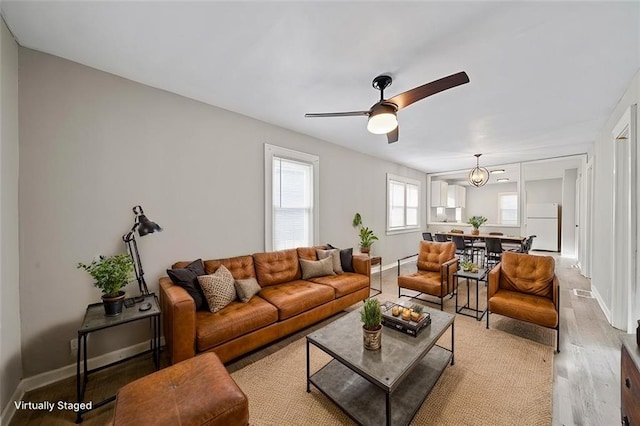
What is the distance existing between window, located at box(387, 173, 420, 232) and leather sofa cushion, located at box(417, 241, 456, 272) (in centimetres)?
202

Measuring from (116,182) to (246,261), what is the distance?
5.17 feet

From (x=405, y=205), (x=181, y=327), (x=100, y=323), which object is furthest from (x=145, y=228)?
(x=405, y=205)

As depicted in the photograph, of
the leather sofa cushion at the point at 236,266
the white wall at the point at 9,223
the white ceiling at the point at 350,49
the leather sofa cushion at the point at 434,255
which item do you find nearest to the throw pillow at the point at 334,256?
the leather sofa cushion at the point at 236,266

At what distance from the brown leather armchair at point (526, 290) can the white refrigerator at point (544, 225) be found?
727cm

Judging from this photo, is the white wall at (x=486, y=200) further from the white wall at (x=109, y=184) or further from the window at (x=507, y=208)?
the white wall at (x=109, y=184)

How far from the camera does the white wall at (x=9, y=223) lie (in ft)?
5.60

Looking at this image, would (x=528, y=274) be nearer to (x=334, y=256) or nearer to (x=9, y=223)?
(x=334, y=256)

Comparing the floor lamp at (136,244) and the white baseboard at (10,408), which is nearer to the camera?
the white baseboard at (10,408)

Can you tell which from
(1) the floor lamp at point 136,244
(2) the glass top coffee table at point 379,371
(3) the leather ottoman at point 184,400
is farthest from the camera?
(1) the floor lamp at point 136,244

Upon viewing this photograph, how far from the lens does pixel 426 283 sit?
Result: 3500 millimetres

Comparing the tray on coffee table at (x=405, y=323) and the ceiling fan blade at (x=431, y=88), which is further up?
the ceiling fan blade at (x=431, y=88)

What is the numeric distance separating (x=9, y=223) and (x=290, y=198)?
2.85m

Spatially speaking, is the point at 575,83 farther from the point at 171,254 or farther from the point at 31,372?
the point at 31,372

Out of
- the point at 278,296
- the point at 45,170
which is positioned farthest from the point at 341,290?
the point at 45,170
